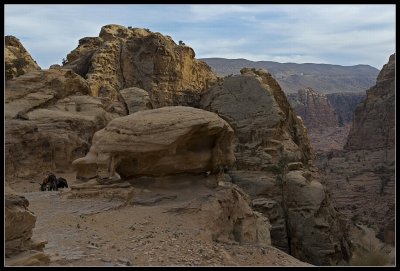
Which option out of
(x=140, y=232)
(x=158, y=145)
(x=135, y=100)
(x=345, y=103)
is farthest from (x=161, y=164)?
(x=345, y=103)

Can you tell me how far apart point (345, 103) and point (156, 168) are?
118 metres

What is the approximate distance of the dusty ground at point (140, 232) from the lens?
31.6 feet

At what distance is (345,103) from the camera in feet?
415

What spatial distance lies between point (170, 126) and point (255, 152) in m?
14.2

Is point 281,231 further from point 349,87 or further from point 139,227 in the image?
point 349,87

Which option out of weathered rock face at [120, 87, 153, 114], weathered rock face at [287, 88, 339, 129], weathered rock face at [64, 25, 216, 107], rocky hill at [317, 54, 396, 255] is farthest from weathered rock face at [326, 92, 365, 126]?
weathered rock face at [120, 87, 153, 114]

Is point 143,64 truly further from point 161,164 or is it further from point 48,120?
point 161,164

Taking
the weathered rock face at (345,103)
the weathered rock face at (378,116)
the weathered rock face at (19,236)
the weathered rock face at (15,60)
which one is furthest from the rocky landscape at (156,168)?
the weathered rock face at (345,103)

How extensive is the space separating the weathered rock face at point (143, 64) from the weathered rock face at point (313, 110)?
234 feet

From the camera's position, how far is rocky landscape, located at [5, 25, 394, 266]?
10.6 metres

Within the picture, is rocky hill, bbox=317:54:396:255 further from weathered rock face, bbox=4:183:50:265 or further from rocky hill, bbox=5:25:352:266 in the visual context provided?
weathered rock face, bbox=4:183:50:265

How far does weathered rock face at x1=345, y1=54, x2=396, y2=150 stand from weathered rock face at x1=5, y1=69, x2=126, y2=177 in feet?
140

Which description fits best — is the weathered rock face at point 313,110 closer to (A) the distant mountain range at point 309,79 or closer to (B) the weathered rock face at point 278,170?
(A) the distant mountain range at point 309,79

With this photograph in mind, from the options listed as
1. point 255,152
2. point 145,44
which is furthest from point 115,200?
point 145,44
